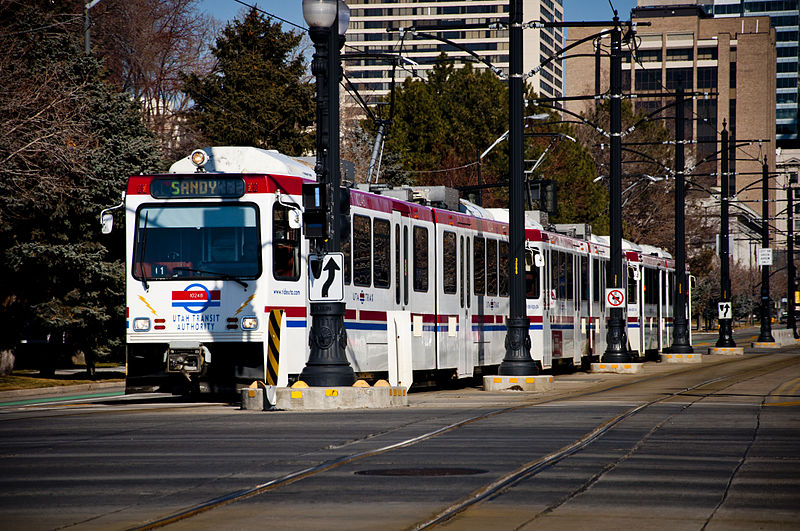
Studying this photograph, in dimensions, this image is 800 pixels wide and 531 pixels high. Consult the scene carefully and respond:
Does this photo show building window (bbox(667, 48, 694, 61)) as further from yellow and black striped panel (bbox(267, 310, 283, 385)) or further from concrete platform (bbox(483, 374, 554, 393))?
yellow and black striped panel (bbox(267, 310, 283, 385))

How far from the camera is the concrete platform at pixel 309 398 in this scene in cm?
1770

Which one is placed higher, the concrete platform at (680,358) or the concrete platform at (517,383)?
the concrete platform at (517,383)

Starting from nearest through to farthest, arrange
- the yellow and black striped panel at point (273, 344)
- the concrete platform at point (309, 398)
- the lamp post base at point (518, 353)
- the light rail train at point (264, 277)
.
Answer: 1. the concrete platform at point (309, 398)
2. the yellow and black striped panel at point (273, 344)
3. the light rail train at point (264, 277)
4. the lamp post base at point (518, 353)

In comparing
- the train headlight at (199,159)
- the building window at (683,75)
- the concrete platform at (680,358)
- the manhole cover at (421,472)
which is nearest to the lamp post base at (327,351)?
the train headlight at (199,159)

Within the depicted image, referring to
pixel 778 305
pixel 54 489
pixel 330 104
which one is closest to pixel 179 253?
pixel 330 104

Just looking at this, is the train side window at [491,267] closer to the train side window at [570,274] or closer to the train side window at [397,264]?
the train side window at [397,264]

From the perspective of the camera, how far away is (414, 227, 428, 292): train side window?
23.5 metres

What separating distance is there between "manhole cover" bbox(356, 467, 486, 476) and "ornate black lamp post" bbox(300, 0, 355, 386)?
7.54 meters

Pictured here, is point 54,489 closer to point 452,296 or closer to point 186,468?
point 186,468

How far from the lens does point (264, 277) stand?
19125 mm

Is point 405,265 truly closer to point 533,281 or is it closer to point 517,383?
point 517,383

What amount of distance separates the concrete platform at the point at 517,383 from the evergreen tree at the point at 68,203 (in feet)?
31.4

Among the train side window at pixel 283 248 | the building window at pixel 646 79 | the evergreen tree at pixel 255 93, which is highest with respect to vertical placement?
the building window at pixel 646 79

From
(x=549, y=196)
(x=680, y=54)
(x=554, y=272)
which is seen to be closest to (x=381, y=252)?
(x=554, y=272)
